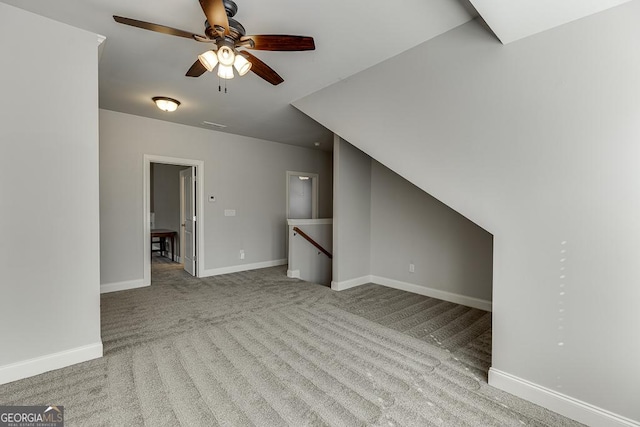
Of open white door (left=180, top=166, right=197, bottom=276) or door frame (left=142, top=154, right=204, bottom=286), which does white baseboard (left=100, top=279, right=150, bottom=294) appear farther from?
open white door (left=180, top=166, right=197, bottom=276)

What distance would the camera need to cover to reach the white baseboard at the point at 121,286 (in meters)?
4.00

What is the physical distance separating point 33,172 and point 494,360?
11.9 ft

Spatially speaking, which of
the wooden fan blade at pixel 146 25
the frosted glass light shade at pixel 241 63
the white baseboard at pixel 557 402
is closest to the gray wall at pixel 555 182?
the white baseboard at pixel 557 402

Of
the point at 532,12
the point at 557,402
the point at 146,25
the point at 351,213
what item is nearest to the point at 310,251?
the point at 351,213

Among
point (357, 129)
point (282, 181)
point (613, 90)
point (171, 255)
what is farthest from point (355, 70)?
point (171, 255)

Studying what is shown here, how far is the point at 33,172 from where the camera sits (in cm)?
207

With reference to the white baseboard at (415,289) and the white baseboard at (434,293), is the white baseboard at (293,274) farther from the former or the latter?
the white baseboard at (434,293)

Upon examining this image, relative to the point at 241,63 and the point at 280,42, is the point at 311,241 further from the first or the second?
the point at 280,42

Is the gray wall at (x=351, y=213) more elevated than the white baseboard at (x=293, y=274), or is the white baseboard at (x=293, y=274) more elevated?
the gray wall at (x=351, y=213)

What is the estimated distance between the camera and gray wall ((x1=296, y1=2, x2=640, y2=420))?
1.58m

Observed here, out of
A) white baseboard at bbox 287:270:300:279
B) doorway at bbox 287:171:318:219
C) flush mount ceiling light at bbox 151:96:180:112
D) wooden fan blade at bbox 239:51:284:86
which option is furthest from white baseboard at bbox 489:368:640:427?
doorway at bbox 287:171:318:219

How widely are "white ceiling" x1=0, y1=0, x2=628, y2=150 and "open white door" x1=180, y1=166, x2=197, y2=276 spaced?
1614 mm

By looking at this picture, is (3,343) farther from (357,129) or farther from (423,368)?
(357,129)

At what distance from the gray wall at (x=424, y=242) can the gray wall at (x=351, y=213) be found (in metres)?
0.14
